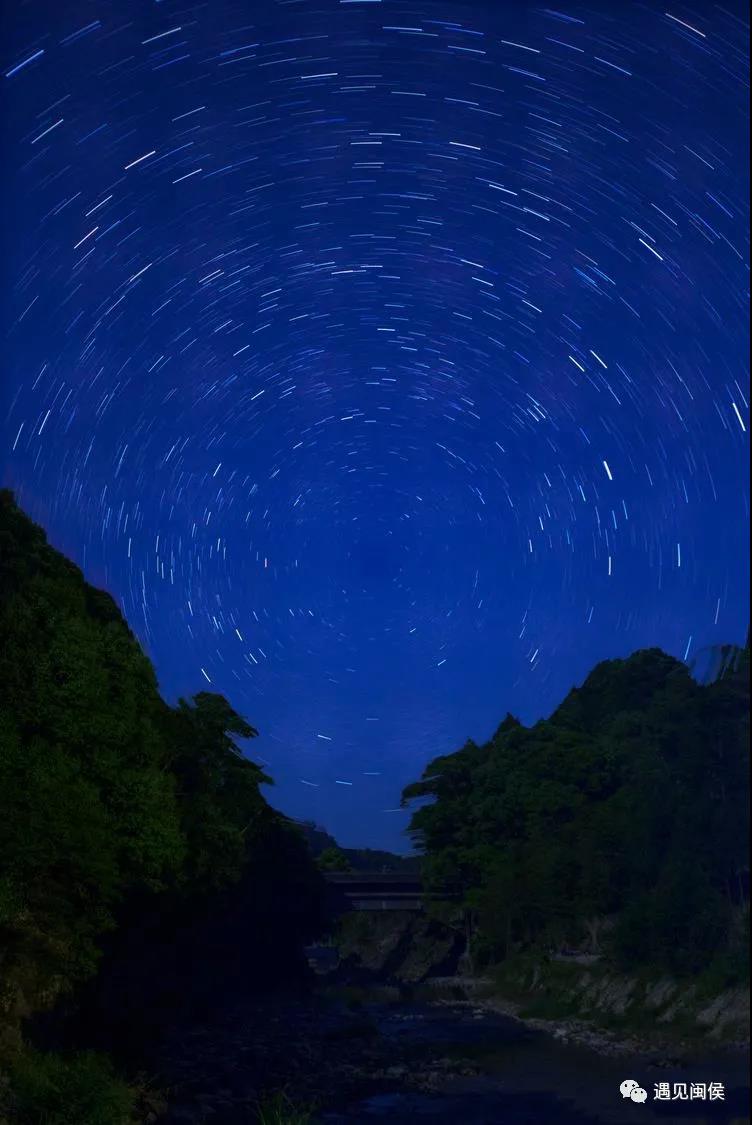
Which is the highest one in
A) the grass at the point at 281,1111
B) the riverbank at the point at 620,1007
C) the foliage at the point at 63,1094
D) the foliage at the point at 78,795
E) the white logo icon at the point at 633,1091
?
the foliage at the point at 78,795

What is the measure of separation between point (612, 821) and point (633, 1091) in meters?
1.91

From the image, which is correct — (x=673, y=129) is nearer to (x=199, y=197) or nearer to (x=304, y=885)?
(x=199, y=197)

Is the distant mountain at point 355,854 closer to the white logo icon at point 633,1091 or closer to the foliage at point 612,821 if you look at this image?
the foliage at point 612,821

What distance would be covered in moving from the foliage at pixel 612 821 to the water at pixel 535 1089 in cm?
63

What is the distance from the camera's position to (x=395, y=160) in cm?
770

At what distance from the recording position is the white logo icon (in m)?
5.42

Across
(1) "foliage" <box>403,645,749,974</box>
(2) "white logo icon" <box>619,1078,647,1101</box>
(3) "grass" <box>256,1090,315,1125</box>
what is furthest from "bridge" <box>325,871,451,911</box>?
(2) "white logo icon" <box>619,1078,647,1101</box>

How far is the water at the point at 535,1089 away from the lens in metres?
5.12

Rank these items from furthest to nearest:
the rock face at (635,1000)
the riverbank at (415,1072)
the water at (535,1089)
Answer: the riverbank at (415,1072) → the rock face at (635,1000) → the water at (535,1089)

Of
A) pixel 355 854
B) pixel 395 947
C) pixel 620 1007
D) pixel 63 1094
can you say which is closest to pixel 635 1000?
pixel 620 1007

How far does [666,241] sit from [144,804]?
5552mm

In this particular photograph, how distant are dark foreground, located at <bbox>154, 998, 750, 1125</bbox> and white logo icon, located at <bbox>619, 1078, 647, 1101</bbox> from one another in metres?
0.04

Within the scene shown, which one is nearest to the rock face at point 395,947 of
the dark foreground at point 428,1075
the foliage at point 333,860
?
the dark foreground at point 428,1075

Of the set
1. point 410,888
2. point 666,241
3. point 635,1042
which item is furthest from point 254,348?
point 410,888
